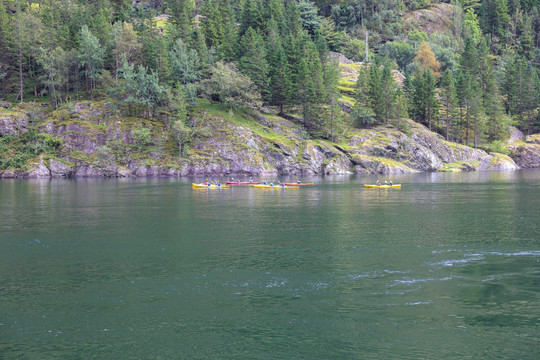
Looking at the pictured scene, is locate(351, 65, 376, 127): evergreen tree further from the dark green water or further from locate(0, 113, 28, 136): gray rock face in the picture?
locate(0, 113, 28, 136): gray rock face

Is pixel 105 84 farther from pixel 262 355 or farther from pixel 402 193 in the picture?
pixel 262 355

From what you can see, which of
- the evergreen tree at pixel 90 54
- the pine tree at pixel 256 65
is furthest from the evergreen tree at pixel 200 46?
the evergreen tree at pixel 90 54

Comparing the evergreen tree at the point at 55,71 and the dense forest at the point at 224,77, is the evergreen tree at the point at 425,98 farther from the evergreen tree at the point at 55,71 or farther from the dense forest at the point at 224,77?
the evergreen tree at the point at 55,71

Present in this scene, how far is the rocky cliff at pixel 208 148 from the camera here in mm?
128500

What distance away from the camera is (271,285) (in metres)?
28.3

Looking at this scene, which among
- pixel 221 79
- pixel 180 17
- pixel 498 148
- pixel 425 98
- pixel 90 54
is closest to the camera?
pixel 221 79

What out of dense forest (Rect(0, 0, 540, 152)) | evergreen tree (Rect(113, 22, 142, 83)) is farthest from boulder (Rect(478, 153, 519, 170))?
evergreen tree (Rect(113, 22, 142, 83))

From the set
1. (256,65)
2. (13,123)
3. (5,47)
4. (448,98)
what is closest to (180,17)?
(256,65)

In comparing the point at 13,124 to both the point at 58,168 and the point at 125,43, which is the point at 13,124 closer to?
the point at 58,168

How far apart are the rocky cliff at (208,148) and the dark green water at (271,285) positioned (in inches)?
2923

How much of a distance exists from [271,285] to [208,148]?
108353mm

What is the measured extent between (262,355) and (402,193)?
65593mm

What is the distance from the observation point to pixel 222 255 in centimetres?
3569

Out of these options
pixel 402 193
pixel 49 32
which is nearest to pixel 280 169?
pixel 402 193
